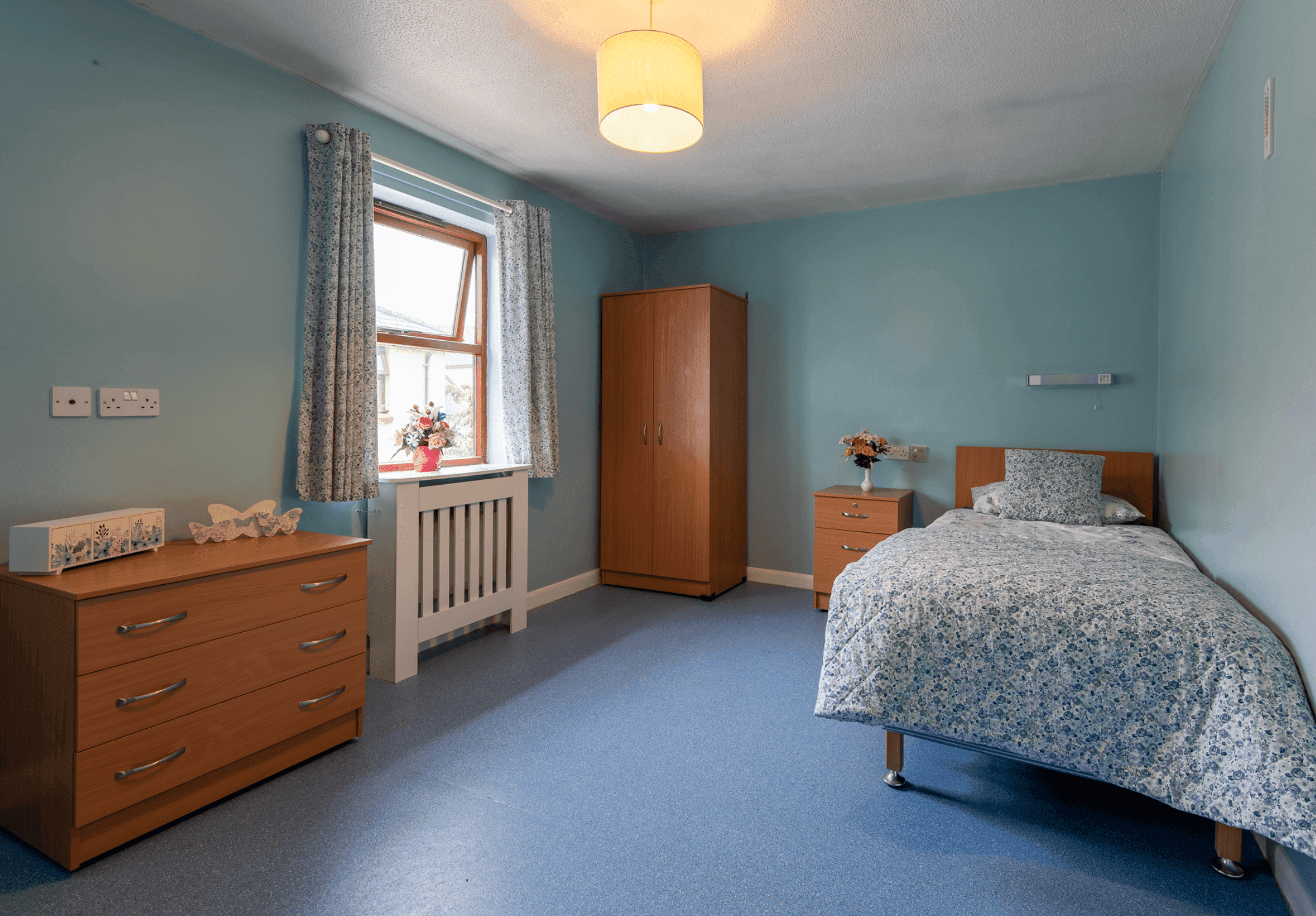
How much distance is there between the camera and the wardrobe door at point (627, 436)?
4508 mm

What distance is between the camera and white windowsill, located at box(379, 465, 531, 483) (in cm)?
303

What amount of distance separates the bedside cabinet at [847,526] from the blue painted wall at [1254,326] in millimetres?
1349

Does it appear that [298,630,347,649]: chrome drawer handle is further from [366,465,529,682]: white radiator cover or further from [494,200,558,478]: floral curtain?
[494,200,558,478]: floral curtain

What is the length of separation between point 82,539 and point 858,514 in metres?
3.52

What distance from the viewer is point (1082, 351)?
3.95 m

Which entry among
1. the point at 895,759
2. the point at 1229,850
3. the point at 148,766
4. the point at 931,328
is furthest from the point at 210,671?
the point at 931,328

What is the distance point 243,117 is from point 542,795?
8.66ft

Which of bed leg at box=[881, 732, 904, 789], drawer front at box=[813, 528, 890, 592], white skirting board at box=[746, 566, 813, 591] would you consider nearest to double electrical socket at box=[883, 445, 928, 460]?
drawer front at box=[813, 528, 890, 592]

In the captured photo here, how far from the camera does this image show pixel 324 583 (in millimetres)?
2297

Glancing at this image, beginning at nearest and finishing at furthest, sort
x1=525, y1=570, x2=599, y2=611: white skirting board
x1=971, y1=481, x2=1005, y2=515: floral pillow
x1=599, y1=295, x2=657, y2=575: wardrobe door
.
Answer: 1. x1=971, y1=481, x2=1005, y2=515: floral pillow
2. x1=525, y1=570, x2=599, y2=611: white skirting board
3. x1=599, y1=295, x2=657, y2=575: wardrobe door

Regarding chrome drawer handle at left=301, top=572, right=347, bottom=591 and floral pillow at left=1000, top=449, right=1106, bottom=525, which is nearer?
chrome drawer handle at left=301, top=572, right=347, bottom=591


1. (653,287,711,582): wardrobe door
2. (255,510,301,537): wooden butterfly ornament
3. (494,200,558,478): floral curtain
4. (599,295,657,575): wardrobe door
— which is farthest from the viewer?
(599,295,657,575): wardrobe door

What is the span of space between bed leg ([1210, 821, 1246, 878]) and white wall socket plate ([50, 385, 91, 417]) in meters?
3.40

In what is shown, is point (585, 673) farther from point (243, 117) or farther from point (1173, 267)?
point (1173, 267)
